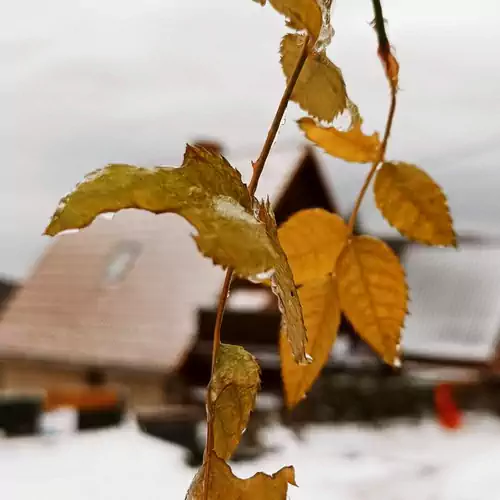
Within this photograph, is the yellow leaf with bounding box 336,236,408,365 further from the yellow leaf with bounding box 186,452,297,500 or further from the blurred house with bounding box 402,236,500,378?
the blurred house with bounding box 402,236,500,378

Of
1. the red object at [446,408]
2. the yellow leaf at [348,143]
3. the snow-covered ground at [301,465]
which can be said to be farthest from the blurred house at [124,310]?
the yellow leaf at [348,143]

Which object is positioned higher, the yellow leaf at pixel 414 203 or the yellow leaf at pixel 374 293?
the yellow leaf at pixel 414 203

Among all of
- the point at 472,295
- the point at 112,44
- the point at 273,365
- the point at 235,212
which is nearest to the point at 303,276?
the point at 235,212

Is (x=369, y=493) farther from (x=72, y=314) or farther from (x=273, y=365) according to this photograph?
(x=72, y=314)

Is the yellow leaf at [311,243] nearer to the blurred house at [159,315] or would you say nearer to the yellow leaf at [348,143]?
the yellow leaf at [348,143]

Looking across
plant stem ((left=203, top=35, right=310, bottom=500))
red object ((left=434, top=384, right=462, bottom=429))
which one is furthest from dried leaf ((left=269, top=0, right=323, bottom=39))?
red object ((left=434, top=384, right=462, bottom=429))

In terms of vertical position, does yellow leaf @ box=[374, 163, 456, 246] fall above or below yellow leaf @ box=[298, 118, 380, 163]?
below
